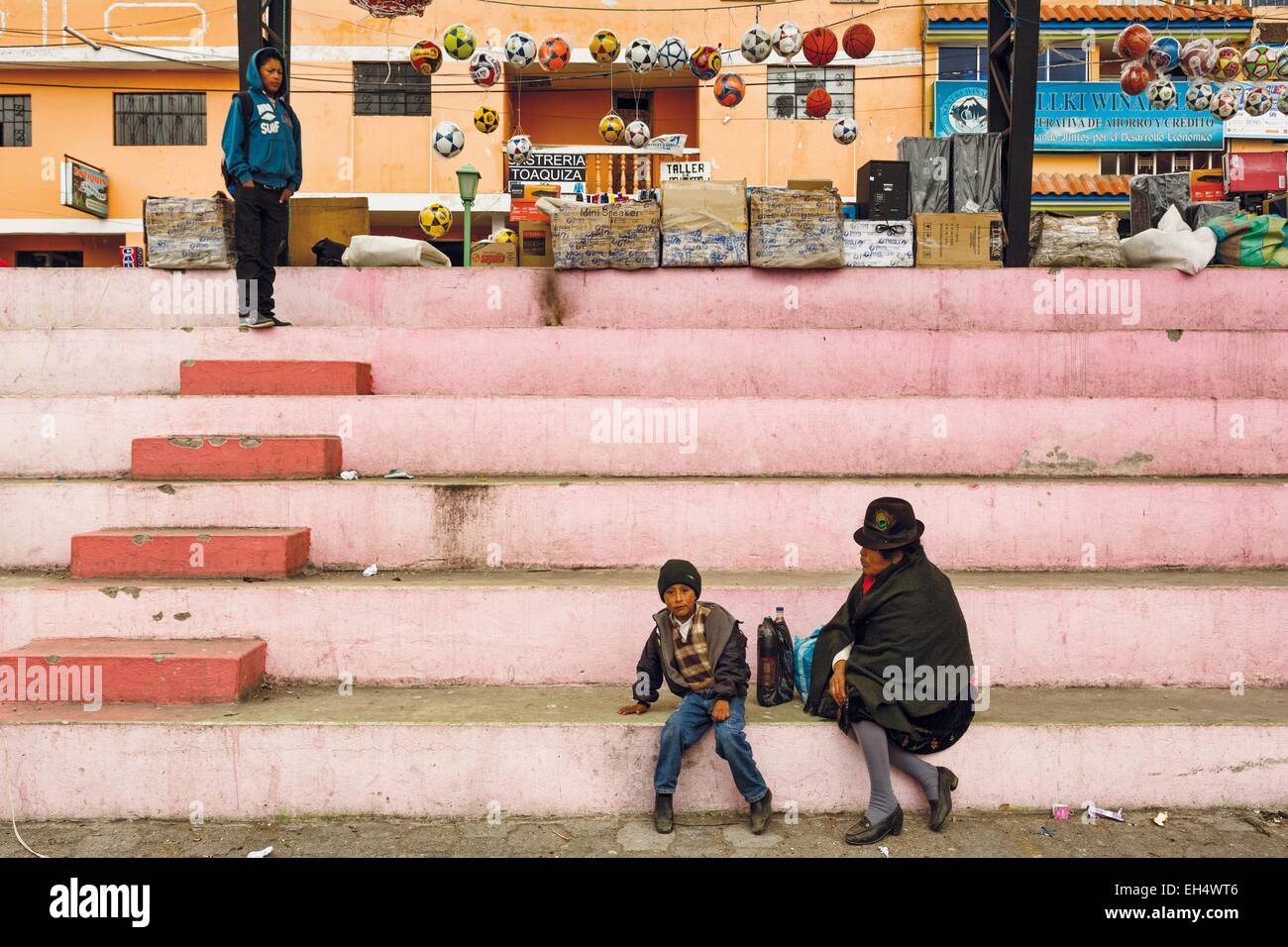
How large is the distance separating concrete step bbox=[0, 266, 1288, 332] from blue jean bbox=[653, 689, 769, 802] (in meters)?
4.38

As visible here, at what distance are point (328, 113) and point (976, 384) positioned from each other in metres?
16.7

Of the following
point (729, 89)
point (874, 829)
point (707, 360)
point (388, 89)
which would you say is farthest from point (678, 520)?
point (388, 89)

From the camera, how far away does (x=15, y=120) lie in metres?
20.0

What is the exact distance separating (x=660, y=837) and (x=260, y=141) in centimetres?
610

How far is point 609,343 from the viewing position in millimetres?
7352

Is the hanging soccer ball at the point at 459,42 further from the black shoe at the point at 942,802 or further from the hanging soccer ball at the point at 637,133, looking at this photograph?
the black shoe at the point at 942,802

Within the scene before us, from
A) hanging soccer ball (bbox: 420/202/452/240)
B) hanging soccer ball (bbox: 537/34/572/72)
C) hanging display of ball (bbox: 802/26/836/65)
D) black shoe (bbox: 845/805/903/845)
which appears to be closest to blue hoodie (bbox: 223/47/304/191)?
hanging soccer ball (bbox: 537/34/572/72)

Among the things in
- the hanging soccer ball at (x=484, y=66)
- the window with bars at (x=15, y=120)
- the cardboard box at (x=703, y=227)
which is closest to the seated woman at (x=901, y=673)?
the cardboard box at (x=703, y=227)

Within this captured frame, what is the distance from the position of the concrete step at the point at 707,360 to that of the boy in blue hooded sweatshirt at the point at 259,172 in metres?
0.38

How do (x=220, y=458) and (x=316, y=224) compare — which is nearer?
(x=220, y=458)

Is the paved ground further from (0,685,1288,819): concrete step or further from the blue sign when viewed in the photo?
the blue sign

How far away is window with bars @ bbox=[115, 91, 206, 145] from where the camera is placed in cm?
1973

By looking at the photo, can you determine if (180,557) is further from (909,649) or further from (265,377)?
(909,649)
